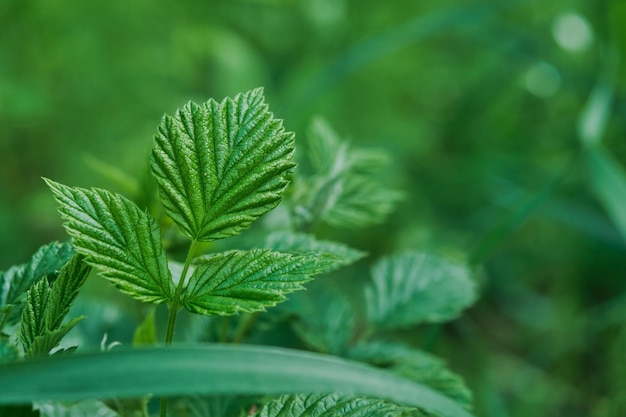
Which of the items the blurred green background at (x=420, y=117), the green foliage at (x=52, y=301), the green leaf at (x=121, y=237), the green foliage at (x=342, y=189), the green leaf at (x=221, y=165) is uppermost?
the blurred green background at (x=420, y=117)

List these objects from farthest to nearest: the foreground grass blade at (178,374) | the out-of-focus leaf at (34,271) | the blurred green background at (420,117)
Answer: the blurred green background at (420,117), the out-of-focus leaf at (34,271), the foreground grass blade at (178,374)

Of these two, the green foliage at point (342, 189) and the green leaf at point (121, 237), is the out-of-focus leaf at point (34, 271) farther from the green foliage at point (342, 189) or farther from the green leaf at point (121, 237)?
the green foliage at point (342, 189)

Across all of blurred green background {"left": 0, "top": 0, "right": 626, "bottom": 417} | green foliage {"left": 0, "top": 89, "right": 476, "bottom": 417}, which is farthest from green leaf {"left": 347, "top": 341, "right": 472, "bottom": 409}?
blurred green background {"left": 0, "top": 0, "right": 626, "bottom": 417}

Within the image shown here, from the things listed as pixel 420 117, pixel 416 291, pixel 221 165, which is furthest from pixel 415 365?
pixel 420 117

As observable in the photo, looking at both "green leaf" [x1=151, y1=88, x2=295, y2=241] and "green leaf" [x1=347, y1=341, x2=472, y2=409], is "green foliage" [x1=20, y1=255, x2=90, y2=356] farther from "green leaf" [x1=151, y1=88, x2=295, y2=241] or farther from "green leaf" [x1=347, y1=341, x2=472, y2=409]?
"green leaf" [x1=347, y1=341, x2=472, y2=409]

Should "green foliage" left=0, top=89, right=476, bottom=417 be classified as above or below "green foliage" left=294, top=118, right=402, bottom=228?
below

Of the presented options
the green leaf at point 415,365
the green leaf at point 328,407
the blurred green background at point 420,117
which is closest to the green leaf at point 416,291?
the green leaf at point 415,365
